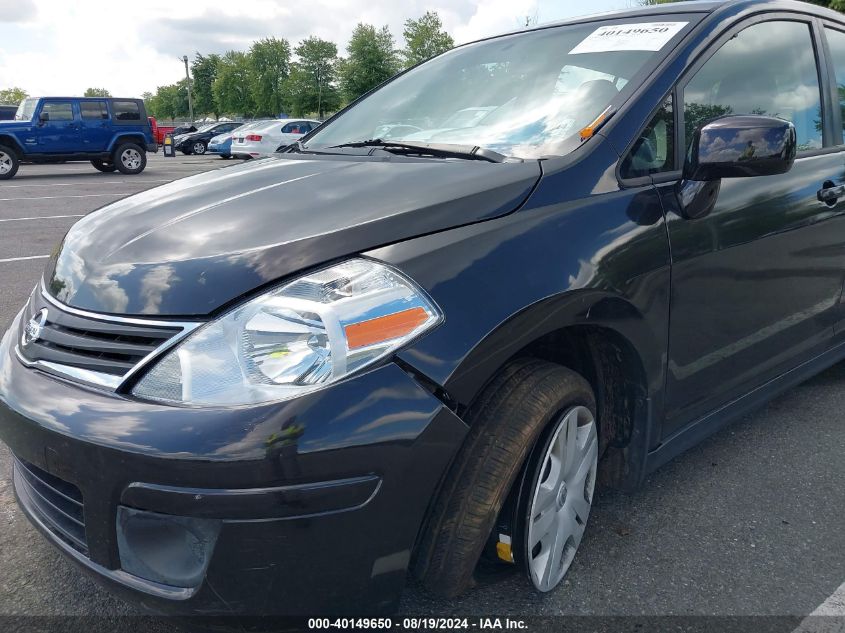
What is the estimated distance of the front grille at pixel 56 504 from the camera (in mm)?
1591

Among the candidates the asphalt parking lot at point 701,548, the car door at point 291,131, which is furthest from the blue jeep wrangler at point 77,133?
the asphalt parking lot at point 701,548

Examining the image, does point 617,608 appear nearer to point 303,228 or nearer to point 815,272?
point 303,228

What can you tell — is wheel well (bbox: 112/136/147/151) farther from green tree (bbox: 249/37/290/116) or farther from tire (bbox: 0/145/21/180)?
green tree (bbox: 249/37/290/116)

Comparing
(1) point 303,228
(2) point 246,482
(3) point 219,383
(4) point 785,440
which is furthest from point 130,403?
(4) point 785,440

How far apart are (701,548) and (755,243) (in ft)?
3.27

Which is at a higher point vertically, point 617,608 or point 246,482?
point 246,482

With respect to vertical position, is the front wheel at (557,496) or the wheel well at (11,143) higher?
the wheel well at (11,143)

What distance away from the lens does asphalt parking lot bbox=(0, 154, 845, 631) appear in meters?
1.98

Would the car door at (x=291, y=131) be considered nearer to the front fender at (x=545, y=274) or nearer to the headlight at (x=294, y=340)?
the front fender at (x=545, y=274)

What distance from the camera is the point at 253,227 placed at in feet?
5.80

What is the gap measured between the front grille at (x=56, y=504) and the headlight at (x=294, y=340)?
32 centimetres

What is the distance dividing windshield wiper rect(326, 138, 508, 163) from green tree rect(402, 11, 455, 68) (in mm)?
44940

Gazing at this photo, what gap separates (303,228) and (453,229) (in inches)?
14.0

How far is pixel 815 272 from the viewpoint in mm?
2719
